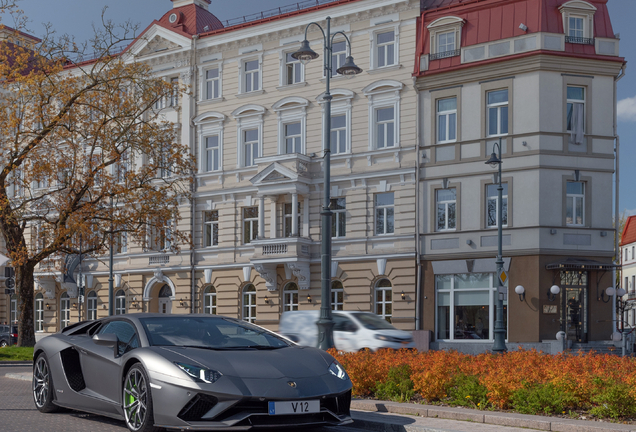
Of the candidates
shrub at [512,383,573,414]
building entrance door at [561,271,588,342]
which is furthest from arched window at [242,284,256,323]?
shrub at [512,383,573,414]

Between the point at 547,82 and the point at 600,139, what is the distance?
10.4 ft

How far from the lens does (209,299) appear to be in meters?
40.6

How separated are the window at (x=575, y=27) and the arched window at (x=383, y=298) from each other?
12.8 meters

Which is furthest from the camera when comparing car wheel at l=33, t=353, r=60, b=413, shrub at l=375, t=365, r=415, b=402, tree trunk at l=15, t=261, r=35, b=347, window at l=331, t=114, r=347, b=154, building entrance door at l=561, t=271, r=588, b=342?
window at l=331, t=114, r=347, b=154

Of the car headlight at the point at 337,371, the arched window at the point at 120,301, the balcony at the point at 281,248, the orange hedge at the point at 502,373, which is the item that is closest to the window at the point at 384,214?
the balcony at the point at 281,248

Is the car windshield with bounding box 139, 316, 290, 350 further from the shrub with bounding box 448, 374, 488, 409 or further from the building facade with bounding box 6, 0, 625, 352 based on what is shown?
the building facade with bounding box 6, 0, 625, 352

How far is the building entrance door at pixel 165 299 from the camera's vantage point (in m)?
42.3

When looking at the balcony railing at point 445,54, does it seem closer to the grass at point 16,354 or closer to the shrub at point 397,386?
the grass at point 16,354

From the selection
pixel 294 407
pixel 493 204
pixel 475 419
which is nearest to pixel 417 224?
pixel 493 204

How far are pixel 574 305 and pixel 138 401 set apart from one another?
88.0ft

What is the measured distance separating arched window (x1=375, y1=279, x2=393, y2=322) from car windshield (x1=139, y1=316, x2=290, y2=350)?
2577 centimetres

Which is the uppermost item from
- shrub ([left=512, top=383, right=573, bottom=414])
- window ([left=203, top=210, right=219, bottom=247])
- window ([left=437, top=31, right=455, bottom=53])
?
window ([left=437, top=31, right=455, bottom=53])

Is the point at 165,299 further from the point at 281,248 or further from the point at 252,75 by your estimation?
the point at 252,75

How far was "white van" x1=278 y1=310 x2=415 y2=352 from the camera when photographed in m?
22.8
